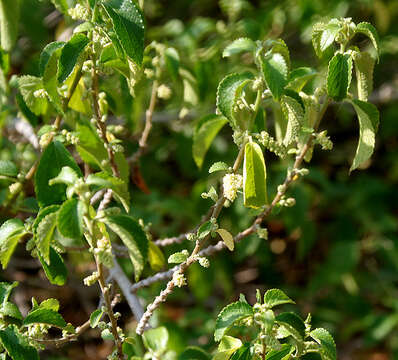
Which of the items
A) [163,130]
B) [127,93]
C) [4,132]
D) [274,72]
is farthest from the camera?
[163,130]

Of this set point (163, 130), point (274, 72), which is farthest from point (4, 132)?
point (274, 72)

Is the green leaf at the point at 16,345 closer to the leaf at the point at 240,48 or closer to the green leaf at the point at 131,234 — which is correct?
the green leaf at the point at 131,234

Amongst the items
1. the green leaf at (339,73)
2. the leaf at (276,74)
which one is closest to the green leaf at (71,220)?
the leaf at (276,74)

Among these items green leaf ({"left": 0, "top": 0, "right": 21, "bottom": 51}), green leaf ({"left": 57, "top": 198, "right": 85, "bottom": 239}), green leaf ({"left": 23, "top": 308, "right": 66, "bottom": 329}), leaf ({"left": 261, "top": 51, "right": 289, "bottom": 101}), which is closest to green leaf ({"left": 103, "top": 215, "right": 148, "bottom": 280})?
green leaf ({"left": 57, "top": 198, "right": 85, "bottom": 239})

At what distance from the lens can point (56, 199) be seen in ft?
4.30

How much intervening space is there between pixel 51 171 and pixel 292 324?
2.00 ft

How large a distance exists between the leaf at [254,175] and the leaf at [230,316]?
213 millimetres

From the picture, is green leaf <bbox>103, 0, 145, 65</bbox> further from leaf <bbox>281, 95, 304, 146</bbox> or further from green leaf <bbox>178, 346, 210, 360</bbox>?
green leaf <bbox>178, 346, 210, 360</bbox>

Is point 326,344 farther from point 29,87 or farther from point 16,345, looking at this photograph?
point 29,87

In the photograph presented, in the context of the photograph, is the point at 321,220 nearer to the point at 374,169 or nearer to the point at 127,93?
the point at 374,169

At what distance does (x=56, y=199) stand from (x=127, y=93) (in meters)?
0.54

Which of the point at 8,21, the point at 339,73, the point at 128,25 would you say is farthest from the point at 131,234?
the point at 8,21

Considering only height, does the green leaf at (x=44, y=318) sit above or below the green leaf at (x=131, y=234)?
below

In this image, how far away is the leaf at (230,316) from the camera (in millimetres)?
1198
